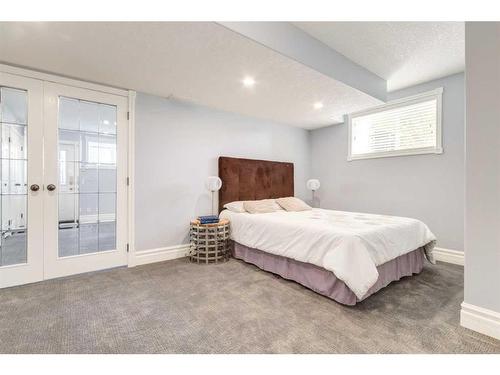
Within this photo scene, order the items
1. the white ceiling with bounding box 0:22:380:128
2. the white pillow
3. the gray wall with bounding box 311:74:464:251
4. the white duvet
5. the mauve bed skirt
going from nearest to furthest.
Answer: the white ceiling with bounding box 0:22:380:128 < the white duvet < the mauve bed skirt < the gray wall with bounding box 311:74:464:251 < the white pillow

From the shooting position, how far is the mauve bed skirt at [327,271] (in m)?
1.96

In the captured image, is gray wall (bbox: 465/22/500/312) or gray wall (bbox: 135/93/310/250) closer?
gray wall (bbox: 465/22/500/312)

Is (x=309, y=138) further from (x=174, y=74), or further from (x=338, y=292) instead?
(x=338, y=292)

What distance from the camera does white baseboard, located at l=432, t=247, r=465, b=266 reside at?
2.89 metres

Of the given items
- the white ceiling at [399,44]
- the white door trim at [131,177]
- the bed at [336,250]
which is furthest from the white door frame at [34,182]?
the white ceiling at [399,44]

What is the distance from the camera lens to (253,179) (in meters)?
3.87

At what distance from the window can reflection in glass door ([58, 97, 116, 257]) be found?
370 centimetres

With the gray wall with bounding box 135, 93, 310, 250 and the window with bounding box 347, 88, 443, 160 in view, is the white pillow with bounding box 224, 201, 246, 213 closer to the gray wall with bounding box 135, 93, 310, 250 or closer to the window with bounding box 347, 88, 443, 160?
the gray wall with bounding box 135, 93, 310, 250

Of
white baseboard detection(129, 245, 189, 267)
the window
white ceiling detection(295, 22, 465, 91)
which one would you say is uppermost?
white ceiling detection(295, 22, 465, 91)

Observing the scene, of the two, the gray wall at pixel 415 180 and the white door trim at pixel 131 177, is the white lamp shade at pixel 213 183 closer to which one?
the white door trim at pixel 131 177

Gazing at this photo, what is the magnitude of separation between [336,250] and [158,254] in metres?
2.23

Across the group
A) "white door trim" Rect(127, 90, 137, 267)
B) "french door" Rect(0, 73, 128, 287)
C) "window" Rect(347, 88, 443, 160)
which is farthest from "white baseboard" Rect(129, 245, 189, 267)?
"window" Rect(347, 88, 443, 160)

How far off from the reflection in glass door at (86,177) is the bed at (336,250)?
1525 millimetres
